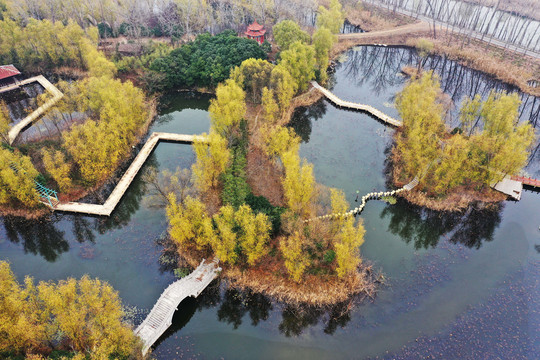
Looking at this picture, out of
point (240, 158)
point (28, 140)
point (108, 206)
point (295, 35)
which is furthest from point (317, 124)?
point (28, 140)

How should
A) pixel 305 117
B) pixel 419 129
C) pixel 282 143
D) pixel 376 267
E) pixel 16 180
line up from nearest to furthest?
pixel 376 267 → pixel 16 180 → pixel 282 143 → pixel 419 129 → pixel 305 117

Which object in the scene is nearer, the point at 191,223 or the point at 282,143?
the point at 191,223

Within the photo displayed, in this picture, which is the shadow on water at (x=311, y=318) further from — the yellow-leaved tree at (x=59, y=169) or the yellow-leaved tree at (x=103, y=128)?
the yellow-leaved tree at (x=59, y=169)

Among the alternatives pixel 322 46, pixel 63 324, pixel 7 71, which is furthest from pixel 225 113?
pixel 7 71

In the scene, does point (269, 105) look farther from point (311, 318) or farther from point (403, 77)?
point (403, 77)

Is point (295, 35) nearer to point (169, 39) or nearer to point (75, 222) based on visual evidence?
point (169, 39)

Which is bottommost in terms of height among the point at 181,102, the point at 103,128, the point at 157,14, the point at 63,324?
the point at 63,324

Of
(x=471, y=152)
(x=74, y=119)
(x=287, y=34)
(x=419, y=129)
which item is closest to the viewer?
(x=471, y=152)
